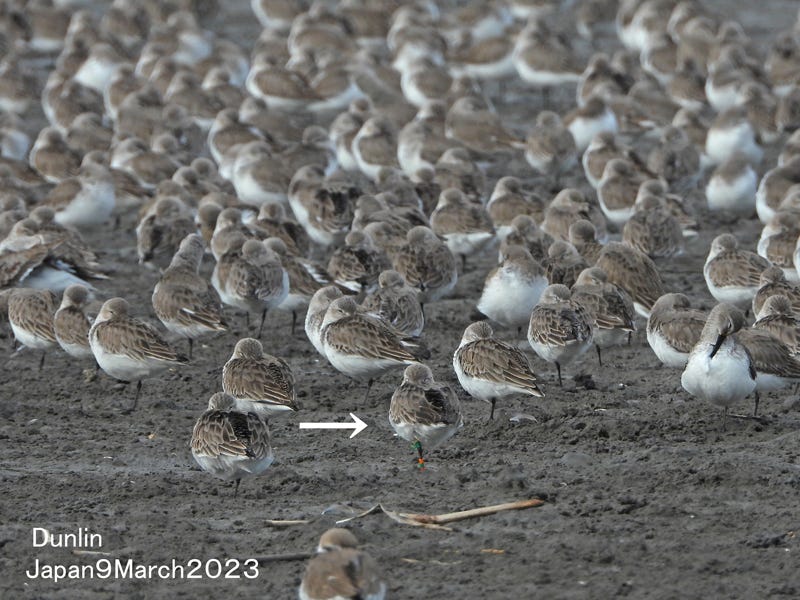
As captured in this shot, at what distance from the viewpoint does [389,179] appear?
56.5 ft

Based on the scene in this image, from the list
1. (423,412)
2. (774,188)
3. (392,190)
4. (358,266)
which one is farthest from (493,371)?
(774,188)

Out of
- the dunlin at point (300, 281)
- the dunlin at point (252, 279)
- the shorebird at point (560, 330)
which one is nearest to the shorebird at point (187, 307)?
the dunlin at point (252, 279)

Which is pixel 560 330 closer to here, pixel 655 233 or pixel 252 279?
pixel 252 279

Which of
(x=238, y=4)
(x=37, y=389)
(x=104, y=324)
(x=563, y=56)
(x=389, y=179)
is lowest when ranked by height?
(x=238, y=4)

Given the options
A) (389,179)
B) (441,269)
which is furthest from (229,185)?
(441,269)

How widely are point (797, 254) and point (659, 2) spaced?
44.7 ft

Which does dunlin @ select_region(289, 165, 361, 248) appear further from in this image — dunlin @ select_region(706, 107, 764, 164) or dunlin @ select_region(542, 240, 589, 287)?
→ dunlin @ select_region(706, 107, 764, 164)

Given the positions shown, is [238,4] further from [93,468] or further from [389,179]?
[93,468]

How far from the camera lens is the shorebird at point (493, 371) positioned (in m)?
10.9

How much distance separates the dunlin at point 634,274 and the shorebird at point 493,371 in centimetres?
235

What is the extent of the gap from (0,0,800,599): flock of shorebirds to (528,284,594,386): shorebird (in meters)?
0.03

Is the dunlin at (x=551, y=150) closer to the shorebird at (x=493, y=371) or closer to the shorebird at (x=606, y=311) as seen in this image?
the shorebird at (x=606, y=311)

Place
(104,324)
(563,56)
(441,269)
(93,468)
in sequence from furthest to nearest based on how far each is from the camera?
(563,56) → (441,269) → (104,324) → (93,468)

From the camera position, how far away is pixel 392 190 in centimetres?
1677
